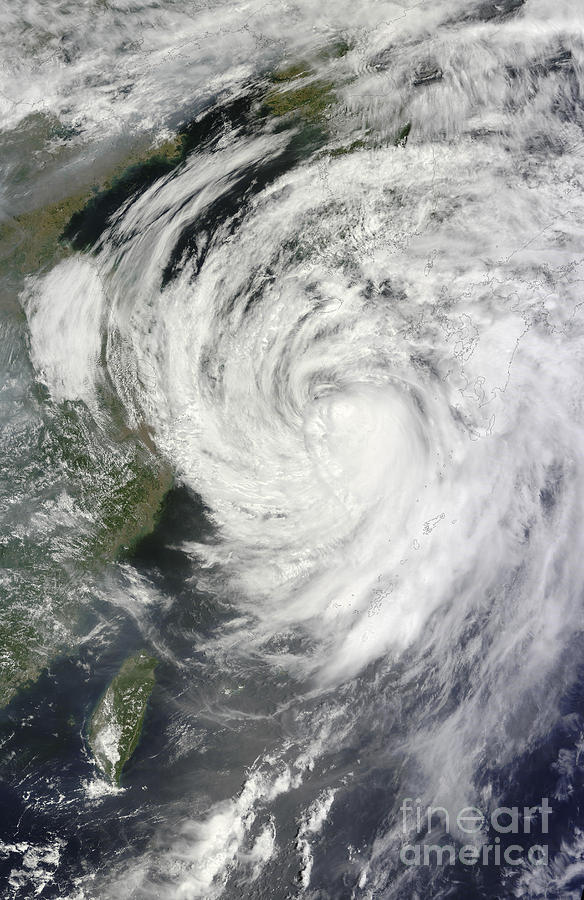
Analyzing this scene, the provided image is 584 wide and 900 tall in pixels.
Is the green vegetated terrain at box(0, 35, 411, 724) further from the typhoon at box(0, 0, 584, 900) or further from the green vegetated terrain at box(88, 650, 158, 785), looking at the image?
the green vegetated terrain at box(88, 650, 158, 785)

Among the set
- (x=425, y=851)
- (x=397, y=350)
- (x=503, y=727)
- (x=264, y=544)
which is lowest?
(x=425, y=851)

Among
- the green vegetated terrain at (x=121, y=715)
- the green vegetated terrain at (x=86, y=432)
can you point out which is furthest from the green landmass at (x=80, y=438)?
the green vegetated terrain at (x=121, y=715)

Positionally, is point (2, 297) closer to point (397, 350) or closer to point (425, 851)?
point (397, 350)

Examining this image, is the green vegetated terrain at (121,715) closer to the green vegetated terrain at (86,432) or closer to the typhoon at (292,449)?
the typhoon at (292,449)

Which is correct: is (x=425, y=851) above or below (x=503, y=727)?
below

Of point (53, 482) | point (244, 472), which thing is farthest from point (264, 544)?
point (53, 482)

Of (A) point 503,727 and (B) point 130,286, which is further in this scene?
(B) point 130,286

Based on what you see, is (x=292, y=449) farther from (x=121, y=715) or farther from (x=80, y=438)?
(x=121, y=715)

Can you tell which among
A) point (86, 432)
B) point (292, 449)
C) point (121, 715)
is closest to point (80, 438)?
point (86, 432)
